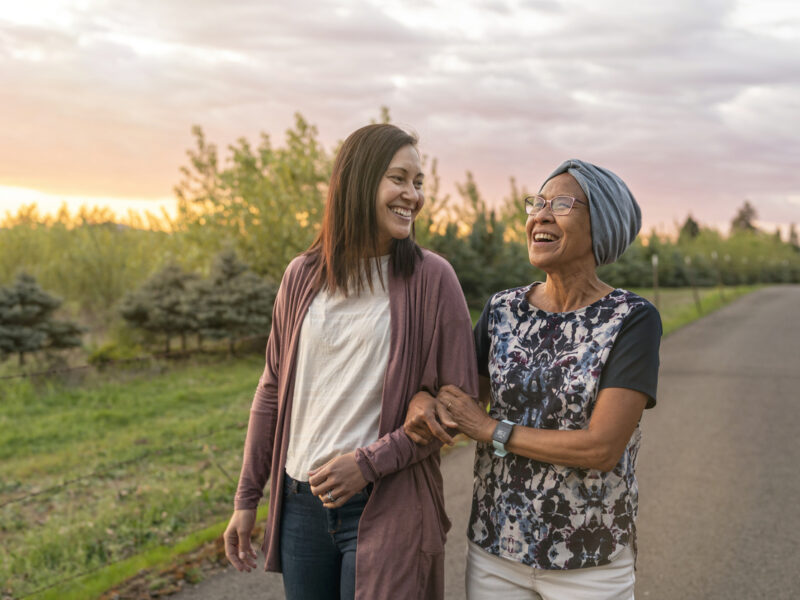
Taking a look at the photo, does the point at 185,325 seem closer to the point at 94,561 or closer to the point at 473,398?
the point at 94,561

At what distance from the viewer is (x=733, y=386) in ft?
38.1

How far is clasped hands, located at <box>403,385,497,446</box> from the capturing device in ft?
6.37

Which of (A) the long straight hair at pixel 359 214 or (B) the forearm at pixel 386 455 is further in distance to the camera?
(A) the long straight hair at pixel 359 214

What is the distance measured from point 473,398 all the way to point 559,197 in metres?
0.62

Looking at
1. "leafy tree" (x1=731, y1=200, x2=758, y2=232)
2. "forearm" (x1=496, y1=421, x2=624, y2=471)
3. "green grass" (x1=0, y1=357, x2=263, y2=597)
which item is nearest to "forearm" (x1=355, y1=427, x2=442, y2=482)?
"forearm" (x1=496, y1=421, x2=624, y2=471)

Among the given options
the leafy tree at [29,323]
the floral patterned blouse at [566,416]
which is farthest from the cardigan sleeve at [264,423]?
the leafy tree at [29,323]

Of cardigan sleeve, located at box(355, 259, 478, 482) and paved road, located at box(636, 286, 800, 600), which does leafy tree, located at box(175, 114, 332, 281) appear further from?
cardigan sleeve, located at box(355, 259, 478, 482)

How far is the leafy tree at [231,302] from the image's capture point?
16.4m

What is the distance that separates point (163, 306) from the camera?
1662cm

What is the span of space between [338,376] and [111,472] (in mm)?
6200

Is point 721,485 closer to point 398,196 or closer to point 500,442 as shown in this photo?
point 500,442

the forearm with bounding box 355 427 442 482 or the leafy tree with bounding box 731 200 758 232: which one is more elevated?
the leafy tree with bounding box 731 200 758 232

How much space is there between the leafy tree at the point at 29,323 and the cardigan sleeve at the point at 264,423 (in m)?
12.9

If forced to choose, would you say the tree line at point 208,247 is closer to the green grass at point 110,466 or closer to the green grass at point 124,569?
the green grass at point 110,466
